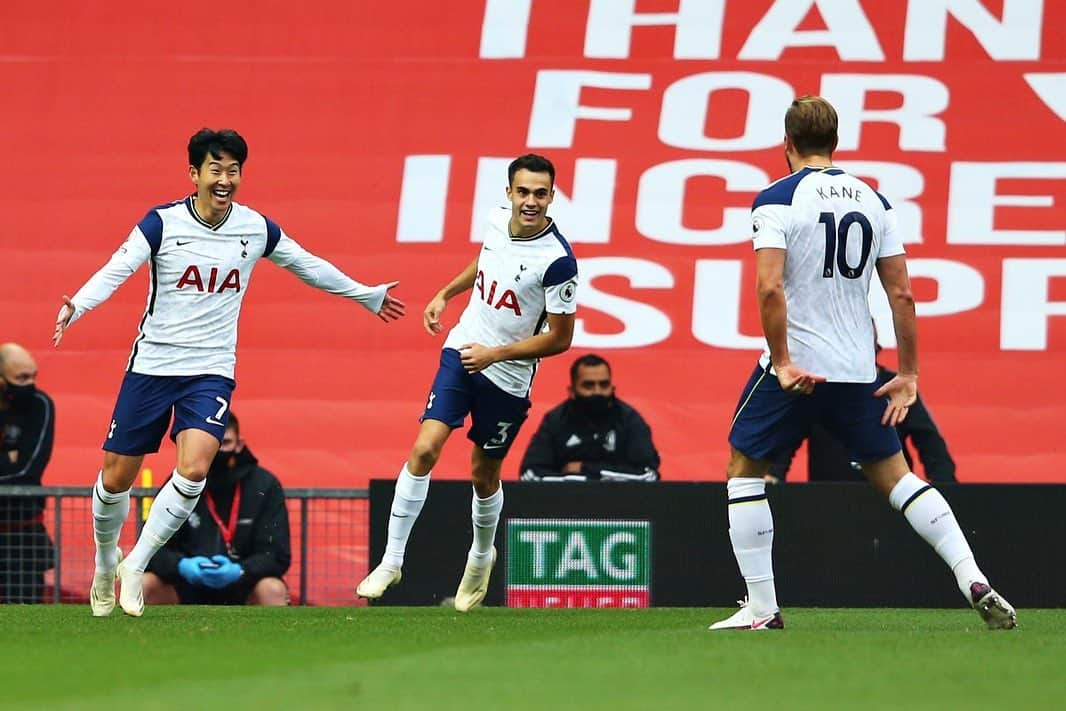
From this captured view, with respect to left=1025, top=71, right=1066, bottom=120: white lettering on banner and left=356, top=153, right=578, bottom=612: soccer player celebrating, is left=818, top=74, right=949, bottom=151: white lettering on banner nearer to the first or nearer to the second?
left=1025, top=71, right=1066, bottom=120: white lettering on banner

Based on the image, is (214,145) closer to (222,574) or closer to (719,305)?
(222,574)

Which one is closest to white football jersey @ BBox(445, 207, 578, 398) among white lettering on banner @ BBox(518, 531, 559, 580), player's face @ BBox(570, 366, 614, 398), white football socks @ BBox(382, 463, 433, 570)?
white football socks @ BBox(382, 463, 433, 570)

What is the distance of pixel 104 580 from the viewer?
8.91 meters

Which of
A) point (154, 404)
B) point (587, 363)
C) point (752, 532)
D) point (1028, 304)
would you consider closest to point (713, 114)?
point (1028, 304)

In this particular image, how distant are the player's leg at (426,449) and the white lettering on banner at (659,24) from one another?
20.1 feet

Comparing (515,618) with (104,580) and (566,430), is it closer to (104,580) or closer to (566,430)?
(104,580)

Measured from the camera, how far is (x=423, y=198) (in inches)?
564

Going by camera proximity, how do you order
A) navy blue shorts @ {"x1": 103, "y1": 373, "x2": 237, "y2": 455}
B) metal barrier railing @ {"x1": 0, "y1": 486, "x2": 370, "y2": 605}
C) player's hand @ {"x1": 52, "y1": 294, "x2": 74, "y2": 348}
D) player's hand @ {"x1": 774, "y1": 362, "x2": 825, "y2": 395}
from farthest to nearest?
metal barrier railing @ {"x1": 0, "y1": 486, "x2": 370, "y2": 605}, navy blue shorts @ {"x1": 103, "y1": 373, "x2": 237, "y2": 455}, player's hand @ {"x1": 52, "y1": 294, "x2": 74, "y2": 348}, player's hand @ {"x1": 774, "y1": 362, "x2": 825, "y2": 395}

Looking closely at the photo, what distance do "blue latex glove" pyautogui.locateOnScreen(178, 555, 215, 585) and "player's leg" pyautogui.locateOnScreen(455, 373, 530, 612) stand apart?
204cm

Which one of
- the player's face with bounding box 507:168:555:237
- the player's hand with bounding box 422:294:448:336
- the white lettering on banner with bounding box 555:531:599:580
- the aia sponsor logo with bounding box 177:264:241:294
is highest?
the player's face with bounding box 507:168:555:237

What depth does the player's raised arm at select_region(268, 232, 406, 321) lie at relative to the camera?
30.0 feet

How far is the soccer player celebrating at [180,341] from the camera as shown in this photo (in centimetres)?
860

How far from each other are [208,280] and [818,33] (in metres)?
7.31

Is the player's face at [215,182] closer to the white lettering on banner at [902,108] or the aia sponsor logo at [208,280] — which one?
the aia sponsor logo at [208,280]
